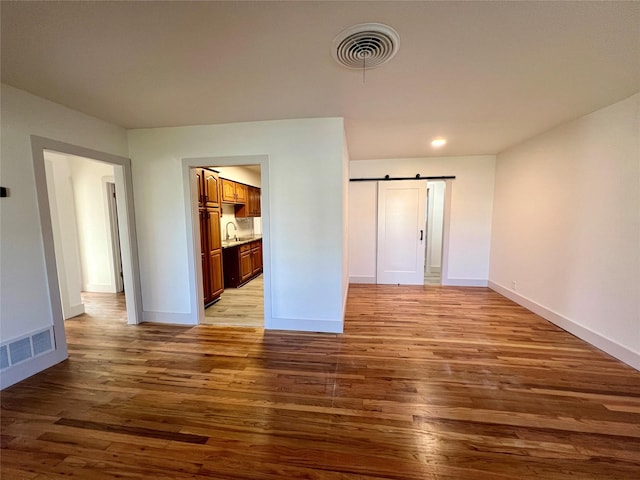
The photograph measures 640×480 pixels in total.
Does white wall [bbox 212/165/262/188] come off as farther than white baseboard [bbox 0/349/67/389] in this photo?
Yes

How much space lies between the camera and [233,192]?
495cm

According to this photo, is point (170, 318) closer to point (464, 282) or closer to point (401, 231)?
point (401, 231)

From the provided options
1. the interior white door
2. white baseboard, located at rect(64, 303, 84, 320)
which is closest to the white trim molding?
the interior white door

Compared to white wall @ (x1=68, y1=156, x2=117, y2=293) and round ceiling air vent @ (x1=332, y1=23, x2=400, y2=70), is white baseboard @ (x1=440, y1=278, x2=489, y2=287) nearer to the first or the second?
round ceiling air vent @ (x1=332, y1=23, x2=400, y2=70)

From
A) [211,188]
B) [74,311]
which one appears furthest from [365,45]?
[74,311]

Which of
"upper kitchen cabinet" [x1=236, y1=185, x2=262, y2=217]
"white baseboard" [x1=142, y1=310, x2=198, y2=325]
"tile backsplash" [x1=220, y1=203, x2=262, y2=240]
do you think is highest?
"upper kitchen cabinet" [x1=236, y1=185, x2=262, y2=217]

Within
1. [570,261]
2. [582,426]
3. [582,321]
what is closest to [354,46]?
[582,426]

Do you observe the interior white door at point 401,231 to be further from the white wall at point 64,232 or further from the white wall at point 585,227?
the white wall at point 64,232

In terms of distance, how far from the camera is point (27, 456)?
1.42 metres

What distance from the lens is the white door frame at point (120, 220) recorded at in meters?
2.25

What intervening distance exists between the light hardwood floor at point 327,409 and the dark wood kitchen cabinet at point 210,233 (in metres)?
1.10

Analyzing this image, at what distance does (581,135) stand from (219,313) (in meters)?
5.14

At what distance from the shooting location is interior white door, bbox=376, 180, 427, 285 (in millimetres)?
4910

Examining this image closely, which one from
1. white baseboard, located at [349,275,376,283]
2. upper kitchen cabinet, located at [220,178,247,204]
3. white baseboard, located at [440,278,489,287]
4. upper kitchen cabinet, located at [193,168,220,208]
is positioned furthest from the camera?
white baseboard, located at [349,275,376,283]
